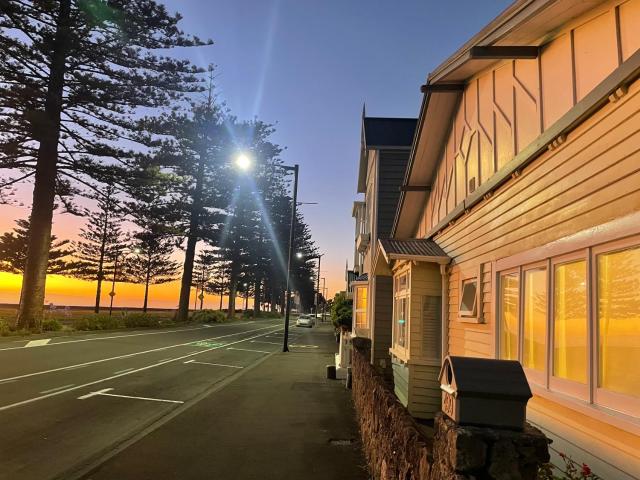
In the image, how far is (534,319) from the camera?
17.6ft

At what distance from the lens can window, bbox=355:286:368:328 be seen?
19256 millimetres

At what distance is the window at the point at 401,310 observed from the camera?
33.6ft

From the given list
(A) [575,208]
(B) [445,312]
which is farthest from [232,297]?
(A) [575,208]

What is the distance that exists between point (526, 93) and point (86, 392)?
10.3 metres

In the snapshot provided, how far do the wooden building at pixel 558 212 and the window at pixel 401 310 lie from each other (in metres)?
1.73

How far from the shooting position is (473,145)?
25.7 feet

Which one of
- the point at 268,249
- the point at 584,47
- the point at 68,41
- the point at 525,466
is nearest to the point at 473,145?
the point at 584,47

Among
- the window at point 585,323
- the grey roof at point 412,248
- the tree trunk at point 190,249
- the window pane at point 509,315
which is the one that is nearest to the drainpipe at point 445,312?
the grey roof at point 412,248

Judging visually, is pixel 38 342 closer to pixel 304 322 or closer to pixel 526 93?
pixel 526 93

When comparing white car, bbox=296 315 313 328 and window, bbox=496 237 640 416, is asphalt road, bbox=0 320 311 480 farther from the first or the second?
white car, bbox=296 315 313 328

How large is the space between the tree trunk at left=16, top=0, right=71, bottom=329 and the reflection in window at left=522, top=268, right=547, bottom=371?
2357 cm

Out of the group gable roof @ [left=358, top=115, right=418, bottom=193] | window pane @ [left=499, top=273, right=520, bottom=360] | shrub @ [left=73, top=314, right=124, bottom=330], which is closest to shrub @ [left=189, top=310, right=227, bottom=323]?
shrub @ [left=73, top=314, right=124, bottom=330]

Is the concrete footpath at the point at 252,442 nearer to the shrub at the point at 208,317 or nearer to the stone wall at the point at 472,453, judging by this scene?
the stone wall at the point at 472,453

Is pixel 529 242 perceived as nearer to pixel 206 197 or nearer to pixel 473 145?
pixel 473 145
